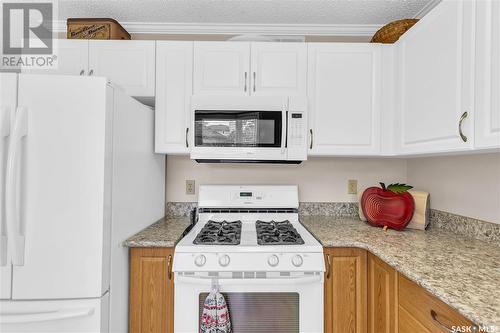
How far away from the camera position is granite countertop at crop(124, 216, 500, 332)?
88cm

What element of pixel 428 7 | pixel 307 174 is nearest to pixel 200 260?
→ pixel 307 174

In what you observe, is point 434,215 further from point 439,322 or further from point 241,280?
point 241,280

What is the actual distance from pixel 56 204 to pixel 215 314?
2.97 feet

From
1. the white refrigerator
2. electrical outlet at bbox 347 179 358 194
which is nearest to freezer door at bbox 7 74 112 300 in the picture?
the white refrigerator

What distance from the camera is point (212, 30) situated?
7.39ft

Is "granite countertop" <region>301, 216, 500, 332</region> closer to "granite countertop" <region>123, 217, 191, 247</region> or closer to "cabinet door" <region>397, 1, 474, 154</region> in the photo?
"cabinet door" <region>397, 1, 474, 154</region>

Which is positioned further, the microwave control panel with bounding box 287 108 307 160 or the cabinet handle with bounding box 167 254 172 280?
the microwave control panel with bounding box 287 108 307 160

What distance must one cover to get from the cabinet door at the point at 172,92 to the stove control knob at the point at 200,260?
751 mm

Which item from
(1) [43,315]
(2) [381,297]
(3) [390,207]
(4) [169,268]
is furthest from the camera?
(3) [390,207]

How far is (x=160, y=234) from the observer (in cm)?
169

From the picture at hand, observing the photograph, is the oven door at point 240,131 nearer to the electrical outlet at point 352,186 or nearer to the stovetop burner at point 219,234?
the stovetop burner at point 219,234

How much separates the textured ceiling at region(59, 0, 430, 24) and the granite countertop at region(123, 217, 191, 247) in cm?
150

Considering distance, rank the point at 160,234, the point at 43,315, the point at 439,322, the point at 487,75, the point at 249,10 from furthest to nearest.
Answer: the point at 249,10
the point at 160,234
the point at 43,315
the point at 487,75
the point at 439,322

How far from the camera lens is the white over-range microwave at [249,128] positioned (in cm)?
188
